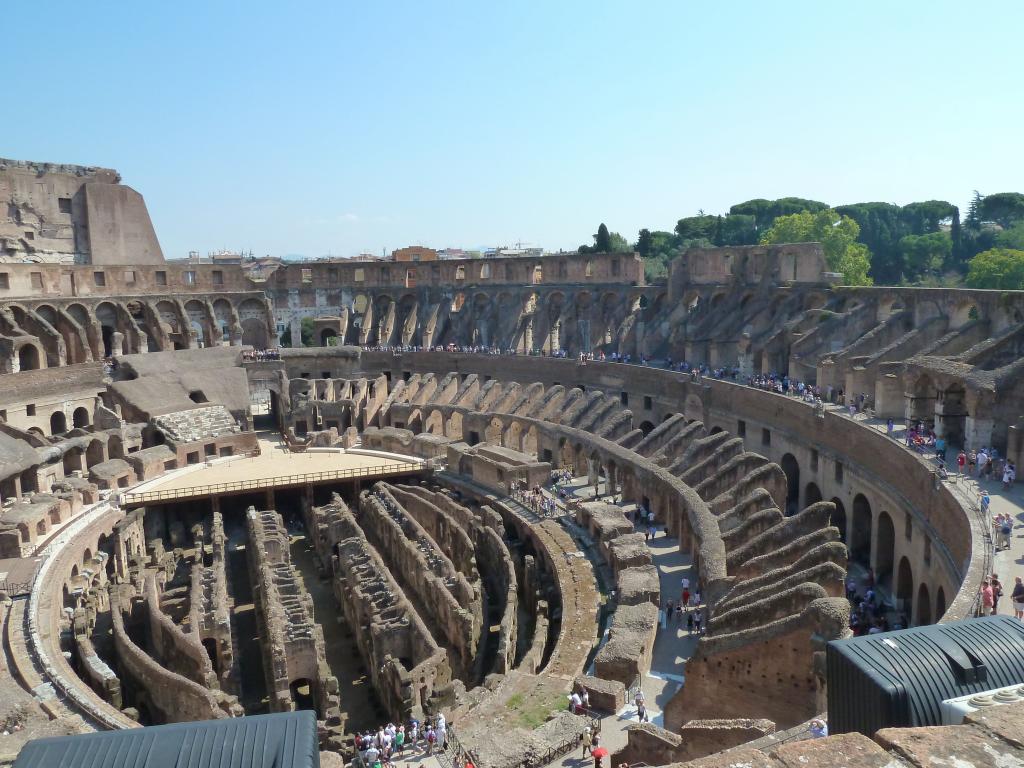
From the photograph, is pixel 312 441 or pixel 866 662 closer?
pixel 866 662

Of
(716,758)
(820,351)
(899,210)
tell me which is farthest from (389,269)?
(716,758)

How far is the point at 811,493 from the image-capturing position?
28.8 meters

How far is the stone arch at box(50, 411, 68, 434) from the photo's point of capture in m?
40.5

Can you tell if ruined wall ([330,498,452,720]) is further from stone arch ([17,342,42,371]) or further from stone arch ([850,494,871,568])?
stone arch ([17,342,42,371])

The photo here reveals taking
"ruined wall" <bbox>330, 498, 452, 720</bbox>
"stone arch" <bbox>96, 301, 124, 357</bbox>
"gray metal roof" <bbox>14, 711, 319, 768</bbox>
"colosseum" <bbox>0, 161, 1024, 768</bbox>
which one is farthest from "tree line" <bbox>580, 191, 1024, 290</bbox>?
"gray metal roof" <bbox>14, 711, 319, 768</bbox>

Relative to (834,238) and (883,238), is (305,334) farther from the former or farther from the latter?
(883,238)

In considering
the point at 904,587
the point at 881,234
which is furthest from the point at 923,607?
the point at 881,234

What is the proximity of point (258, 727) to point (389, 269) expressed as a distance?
4643 cm

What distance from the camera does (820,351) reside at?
3319 centimetres

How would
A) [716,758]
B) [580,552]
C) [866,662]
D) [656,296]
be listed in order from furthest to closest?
[656,296] → [580,552] → [866,662] → [716,758]

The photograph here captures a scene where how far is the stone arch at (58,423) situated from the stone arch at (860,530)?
115ft

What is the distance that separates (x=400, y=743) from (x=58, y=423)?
32.0 meters

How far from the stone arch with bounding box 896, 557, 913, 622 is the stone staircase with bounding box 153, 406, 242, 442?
28912 millimetres

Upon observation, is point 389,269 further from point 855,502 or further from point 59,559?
point 855,502
